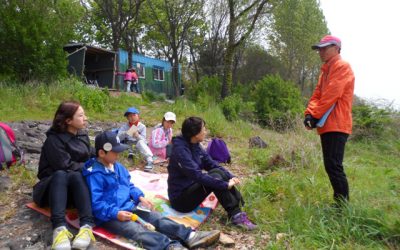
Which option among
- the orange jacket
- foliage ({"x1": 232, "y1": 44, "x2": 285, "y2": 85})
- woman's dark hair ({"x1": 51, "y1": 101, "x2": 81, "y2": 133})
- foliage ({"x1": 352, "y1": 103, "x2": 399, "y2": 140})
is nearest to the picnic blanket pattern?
woman's dark hair ({"x1": 51, "y1": 101, "x2": 81, "y2": 133})

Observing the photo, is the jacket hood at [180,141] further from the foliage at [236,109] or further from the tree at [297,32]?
the tree at [297,32]

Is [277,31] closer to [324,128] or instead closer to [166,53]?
[166,53]

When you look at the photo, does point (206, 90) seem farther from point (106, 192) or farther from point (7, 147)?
point (106, 192)

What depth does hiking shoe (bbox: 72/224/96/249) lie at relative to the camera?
2.81 m

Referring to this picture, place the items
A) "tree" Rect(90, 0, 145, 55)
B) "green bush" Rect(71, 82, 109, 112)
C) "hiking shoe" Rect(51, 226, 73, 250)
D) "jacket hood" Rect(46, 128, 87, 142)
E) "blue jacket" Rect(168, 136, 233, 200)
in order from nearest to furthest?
"hiking shoe" Rect(51, 226, 73, 250) → "jacket hood" Rect(46, 128, 87, 142) → "blue jacket" Rect(168, 136, 233, 200) → "green bush" Rect(71, 82, 109, 112) → "tree" Rect(90, 0, 145, 55)

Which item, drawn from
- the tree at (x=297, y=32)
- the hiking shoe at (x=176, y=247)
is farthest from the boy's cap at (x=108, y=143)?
the tree at (x=297, y=32)

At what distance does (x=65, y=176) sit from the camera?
317 cm

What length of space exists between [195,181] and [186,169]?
16 centimetres

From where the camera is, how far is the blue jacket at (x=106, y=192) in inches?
124

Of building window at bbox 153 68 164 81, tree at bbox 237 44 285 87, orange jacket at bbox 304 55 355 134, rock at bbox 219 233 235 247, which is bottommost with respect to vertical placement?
rock at bbox 219 233 235 247

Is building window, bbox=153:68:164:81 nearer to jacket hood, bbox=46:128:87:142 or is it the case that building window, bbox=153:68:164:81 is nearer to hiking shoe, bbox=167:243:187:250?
jacket hood, bbox=46:128:87:142

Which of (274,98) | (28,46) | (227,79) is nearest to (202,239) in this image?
(28,46)

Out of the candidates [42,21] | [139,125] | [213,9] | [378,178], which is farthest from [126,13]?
[378,178]

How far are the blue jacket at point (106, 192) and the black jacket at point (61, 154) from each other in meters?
0.18
